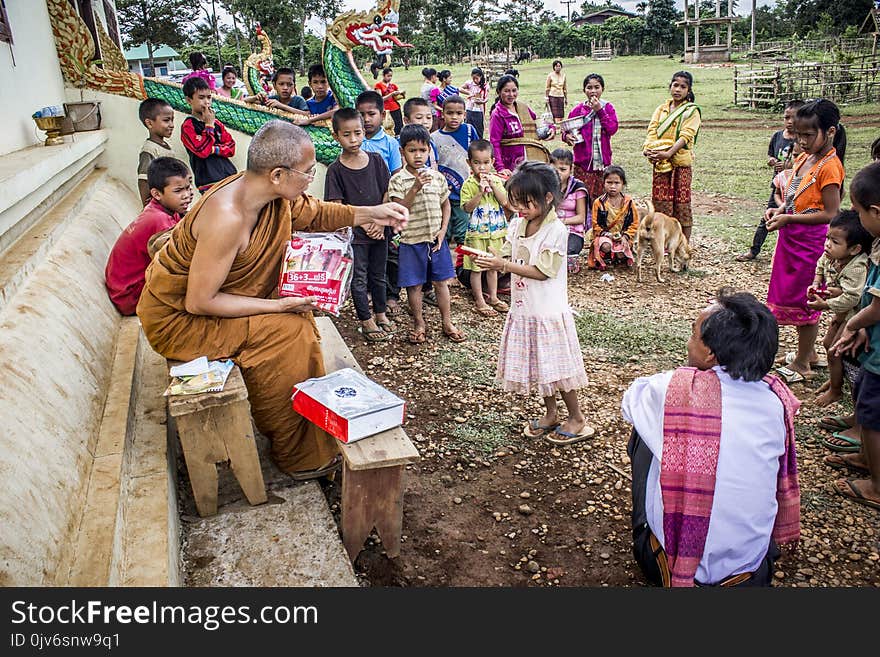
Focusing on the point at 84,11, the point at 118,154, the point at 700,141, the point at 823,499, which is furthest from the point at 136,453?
the point at 700,141

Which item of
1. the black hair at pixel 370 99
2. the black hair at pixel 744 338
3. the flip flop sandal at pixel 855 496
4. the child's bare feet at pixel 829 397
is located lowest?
the flip flop sandal at pixel 855 496

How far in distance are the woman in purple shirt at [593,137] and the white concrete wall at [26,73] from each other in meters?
4.99

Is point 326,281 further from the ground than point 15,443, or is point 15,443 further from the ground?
point 326,281

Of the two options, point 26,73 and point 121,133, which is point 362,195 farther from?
point 121,133

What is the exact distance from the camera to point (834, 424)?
3.68 m

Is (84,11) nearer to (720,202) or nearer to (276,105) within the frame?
(276,105)

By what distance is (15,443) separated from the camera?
1.94 metres

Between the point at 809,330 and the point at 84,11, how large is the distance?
905cm

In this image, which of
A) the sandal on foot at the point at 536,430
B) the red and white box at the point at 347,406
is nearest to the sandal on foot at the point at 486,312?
the sandal on foot at the point at 536,430

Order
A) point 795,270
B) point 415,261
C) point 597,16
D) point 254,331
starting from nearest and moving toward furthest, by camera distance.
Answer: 1. point 254,331
2. point 795,270
3. point 415,261
4. point 597,16

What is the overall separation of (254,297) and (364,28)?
5017 mm

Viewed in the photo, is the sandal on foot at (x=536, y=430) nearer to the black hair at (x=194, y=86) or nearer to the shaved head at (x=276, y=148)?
the shaved head at (x=276, y=148)

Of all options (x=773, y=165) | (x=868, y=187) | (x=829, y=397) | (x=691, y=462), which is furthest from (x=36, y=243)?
(x=773, y=165)

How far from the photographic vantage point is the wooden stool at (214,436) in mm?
2525
